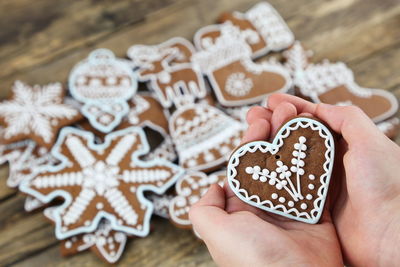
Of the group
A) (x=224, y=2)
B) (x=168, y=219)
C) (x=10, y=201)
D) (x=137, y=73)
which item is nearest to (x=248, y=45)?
(x=224, y=2)

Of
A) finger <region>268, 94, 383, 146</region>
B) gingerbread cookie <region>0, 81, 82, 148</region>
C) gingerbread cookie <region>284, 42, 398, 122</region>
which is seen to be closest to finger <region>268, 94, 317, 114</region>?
finger <region>268, 94, 383, 146</region>

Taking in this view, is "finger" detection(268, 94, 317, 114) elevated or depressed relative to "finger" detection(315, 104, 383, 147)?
elevated

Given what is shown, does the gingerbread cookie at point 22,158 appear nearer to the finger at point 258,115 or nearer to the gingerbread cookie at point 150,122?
the gingerbread cookie at point 150,122

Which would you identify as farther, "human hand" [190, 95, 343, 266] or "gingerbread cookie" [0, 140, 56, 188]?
"gingerbread cookie" [0, 140, 56, 188]

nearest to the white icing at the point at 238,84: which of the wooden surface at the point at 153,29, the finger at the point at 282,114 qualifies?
the wooden surface at the point at 153,29

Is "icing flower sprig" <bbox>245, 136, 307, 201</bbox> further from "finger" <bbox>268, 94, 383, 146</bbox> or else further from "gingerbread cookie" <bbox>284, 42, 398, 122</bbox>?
"gingerbread cookie" <bbox>284, 42, 398, 122</bbox>

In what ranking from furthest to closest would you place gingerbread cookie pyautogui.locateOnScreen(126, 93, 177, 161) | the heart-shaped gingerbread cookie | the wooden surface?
the wooden surface → gingerbread cookie pyautogui.locateOnScreen(126, 93, 177, 161) → the heart-shaped gingerbread cookie
